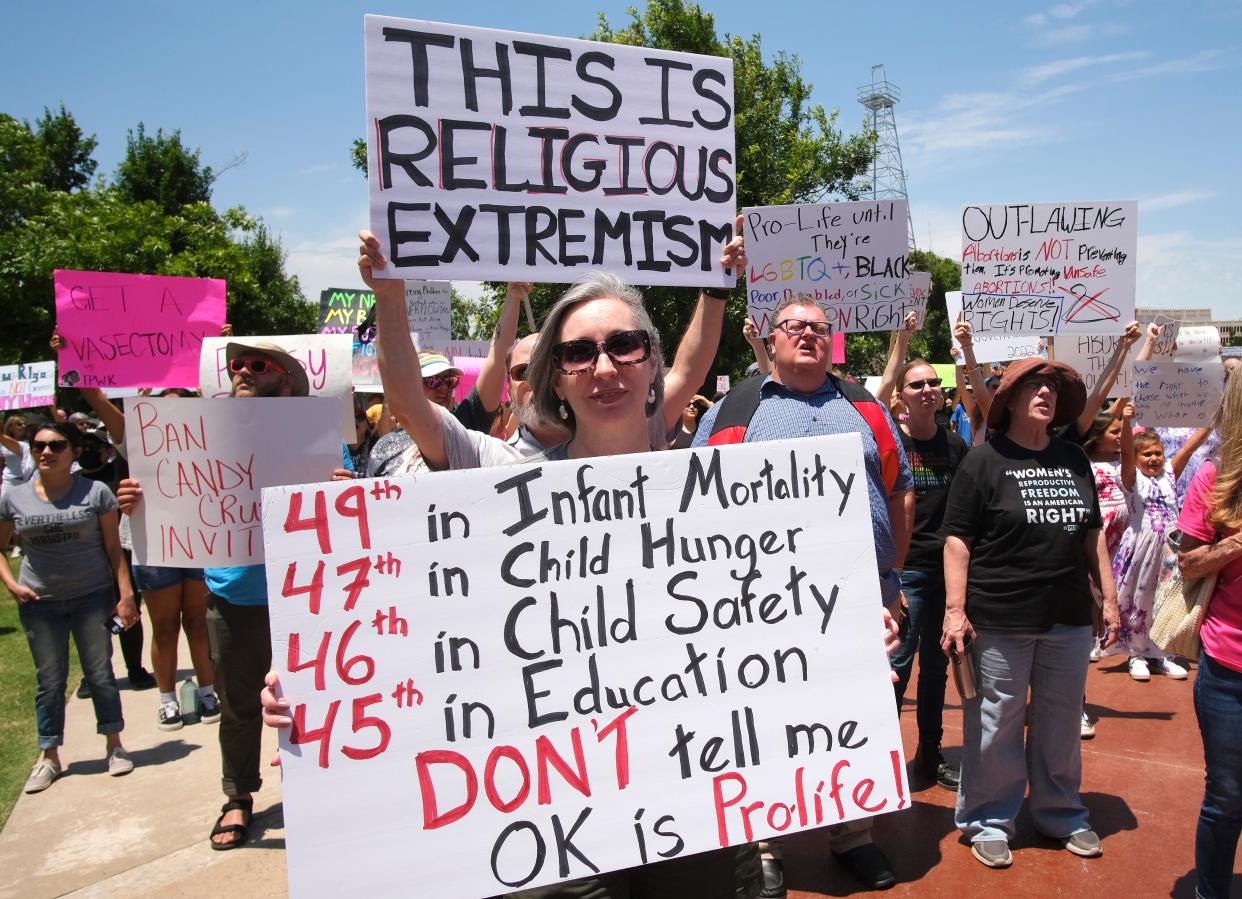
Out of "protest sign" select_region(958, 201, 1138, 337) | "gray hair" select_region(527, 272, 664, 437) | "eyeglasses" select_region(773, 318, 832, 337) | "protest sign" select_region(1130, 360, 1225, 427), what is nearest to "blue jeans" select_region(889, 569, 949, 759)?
"protest sign" select_region(958, 201, 1138, 337)

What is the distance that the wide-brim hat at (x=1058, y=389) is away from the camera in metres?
3.79

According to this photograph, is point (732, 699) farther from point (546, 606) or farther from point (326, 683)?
point (326, 683)

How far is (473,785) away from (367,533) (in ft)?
1.77

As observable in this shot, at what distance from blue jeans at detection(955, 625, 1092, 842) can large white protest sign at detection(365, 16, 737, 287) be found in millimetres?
2319

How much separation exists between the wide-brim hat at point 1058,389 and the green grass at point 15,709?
5330 millimetres

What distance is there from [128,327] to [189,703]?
2702 millimetres

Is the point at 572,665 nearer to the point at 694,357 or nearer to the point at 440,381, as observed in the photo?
the point at 694,357

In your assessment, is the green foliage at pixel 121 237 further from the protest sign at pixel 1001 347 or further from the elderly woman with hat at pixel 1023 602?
the elderly woman with hat at pixel 1023 602

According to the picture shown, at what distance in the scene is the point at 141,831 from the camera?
438 cm

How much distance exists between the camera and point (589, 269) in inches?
95.6

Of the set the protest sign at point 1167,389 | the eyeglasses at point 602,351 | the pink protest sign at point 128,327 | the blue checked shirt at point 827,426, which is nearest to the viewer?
the eyeglasses at point 602,351

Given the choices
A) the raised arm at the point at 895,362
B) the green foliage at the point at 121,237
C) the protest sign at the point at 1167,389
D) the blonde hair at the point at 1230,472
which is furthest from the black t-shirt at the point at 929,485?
the green foliage at the point at 121,237

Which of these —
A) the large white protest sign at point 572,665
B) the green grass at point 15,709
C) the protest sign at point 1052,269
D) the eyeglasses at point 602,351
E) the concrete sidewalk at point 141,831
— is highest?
the protest sign at point 1052,269

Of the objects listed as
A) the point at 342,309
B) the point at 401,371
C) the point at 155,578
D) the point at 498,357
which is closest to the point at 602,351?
the point at 401,371
